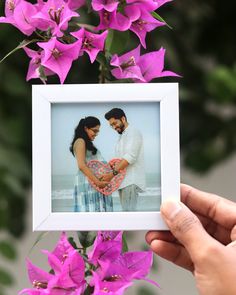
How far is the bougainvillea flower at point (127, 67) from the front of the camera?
2.67 feet

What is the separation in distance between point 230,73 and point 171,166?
0.85 metres

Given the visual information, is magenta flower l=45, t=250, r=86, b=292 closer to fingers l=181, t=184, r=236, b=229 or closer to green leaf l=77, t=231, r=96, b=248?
green leaf l=77, t=231, r=96, b=248

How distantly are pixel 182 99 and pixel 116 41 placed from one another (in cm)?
106

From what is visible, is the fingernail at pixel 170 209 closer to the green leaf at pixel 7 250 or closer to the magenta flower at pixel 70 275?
the magenta flower at pixel 70 275

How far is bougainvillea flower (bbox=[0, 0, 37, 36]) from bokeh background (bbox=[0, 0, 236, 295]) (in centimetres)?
88

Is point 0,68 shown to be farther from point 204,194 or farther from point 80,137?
point 80,137

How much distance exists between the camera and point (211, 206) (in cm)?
94

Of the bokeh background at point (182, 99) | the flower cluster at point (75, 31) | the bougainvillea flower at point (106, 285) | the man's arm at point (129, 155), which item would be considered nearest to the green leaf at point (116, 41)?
the flower cluster at point (75, 31)

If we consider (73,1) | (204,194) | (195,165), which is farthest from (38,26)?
(195,165)

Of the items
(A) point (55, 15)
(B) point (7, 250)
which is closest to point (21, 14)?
(A) point (55, 15)

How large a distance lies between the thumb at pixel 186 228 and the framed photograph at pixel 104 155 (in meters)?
0.01

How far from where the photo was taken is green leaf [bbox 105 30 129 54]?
82 centimetres

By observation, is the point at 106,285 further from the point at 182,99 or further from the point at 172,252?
the point at 182,99

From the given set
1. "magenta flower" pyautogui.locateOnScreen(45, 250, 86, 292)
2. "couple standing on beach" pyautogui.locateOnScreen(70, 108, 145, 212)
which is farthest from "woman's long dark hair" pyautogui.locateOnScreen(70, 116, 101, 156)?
"magenta flower" pyautogui.locateOnScreen(45, 250, 86, 292)
